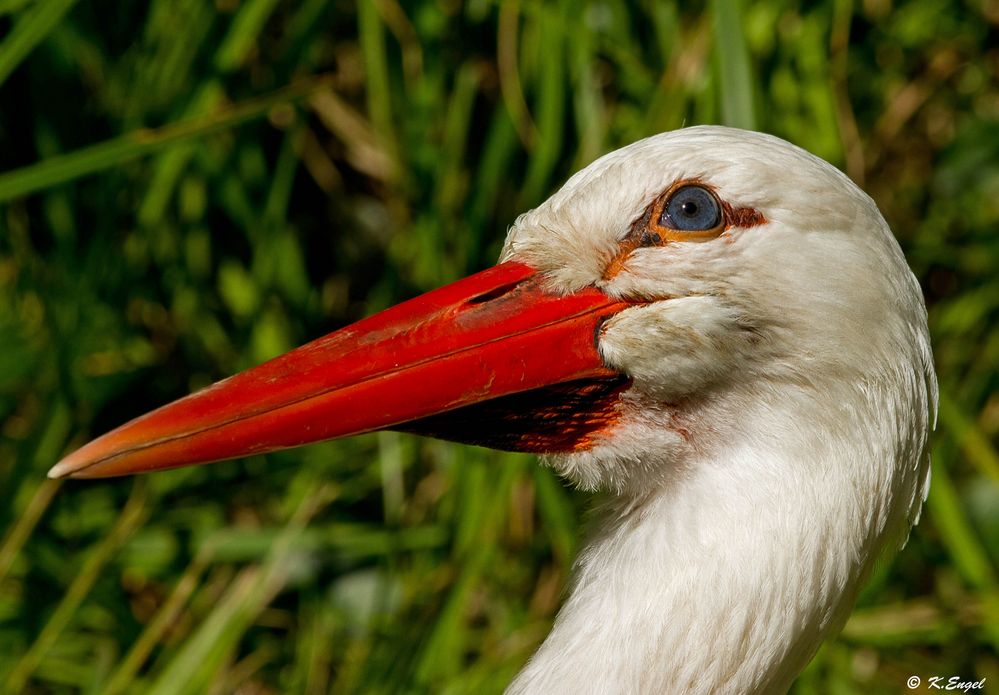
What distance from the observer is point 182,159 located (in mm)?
2832

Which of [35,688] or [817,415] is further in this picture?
Answer: [35,688]

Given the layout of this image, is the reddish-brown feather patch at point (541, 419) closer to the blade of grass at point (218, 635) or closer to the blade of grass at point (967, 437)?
the blade of grass at point (218, 635)

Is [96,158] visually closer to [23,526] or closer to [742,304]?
[23,526]

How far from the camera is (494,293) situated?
1653 millimetres

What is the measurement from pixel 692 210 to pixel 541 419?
14.1 inches

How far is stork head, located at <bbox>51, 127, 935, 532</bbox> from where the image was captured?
1509 millimetres

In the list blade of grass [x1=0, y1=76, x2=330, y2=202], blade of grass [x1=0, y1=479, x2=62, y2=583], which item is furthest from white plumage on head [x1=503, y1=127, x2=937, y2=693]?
blade of grass [x1=0, y1=479, x2=62, y2=583]

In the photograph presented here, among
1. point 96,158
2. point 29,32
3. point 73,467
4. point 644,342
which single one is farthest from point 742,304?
point 29,32

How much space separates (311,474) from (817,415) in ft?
5.69

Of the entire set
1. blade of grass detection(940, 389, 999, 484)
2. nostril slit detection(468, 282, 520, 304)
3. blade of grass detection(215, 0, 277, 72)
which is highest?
A: blade of grass detection(215, 0, 277, 72)

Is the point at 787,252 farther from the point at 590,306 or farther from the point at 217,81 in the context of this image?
→ the point at 217,81

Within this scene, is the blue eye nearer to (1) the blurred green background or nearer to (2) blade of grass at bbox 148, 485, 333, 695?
(1) the blurred green background

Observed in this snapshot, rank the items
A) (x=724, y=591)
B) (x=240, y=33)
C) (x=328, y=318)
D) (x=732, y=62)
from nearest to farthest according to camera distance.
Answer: (x=724, y=591) → (x=732, y=62) → (x=240, y=33) → (x=328, y=318)

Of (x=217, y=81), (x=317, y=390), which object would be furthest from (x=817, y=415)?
(x=217, y=81)
